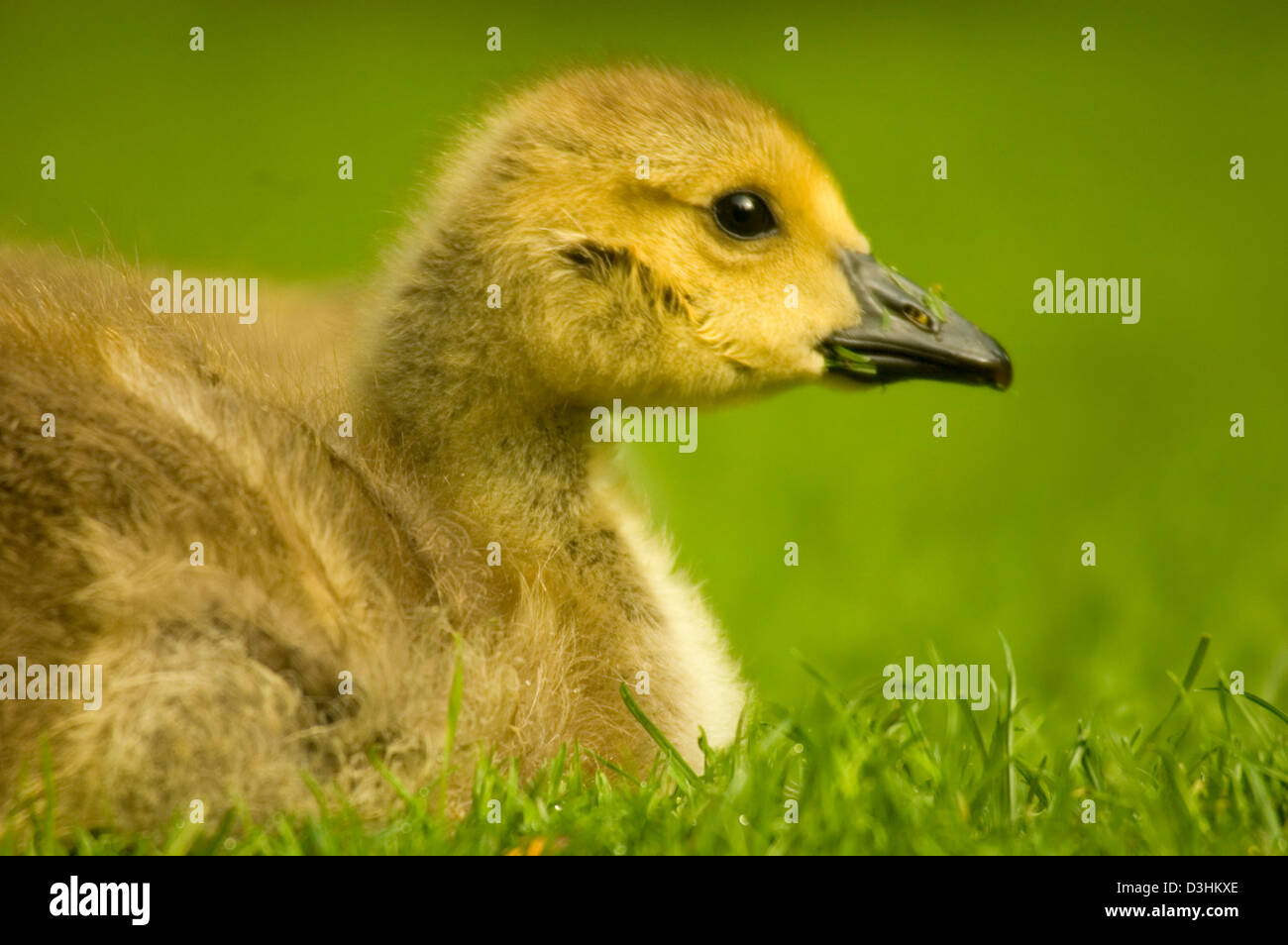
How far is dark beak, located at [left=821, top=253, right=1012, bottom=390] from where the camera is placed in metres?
2.79

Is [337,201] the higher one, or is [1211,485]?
[337,201]

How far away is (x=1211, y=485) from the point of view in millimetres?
6027

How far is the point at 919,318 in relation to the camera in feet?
9.25

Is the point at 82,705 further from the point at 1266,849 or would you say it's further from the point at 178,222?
the point at 178,222

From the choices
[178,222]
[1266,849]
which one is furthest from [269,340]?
[178,222]

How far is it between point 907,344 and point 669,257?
47cm

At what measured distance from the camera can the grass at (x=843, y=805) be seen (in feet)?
6.84

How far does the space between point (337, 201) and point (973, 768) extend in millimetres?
8155
